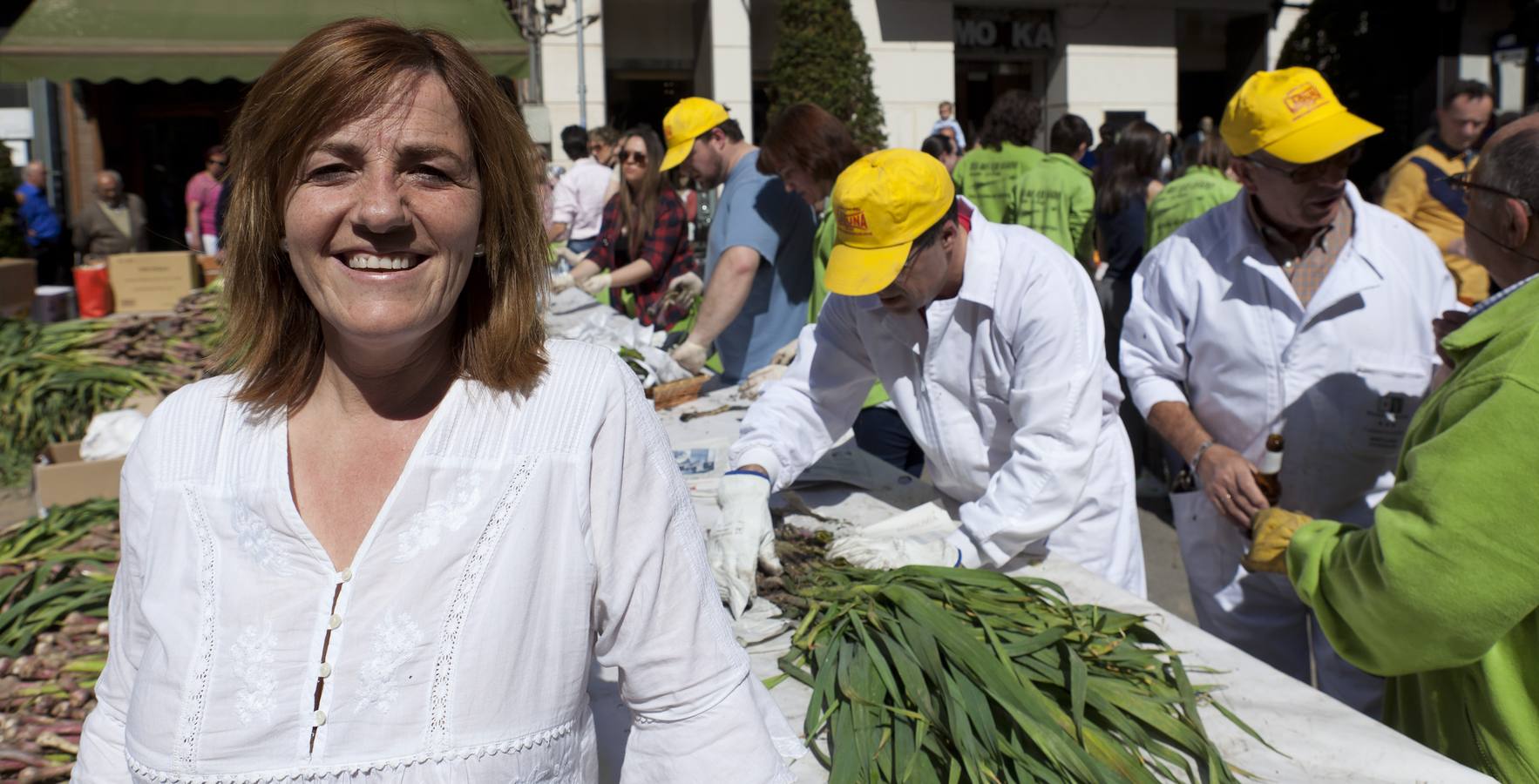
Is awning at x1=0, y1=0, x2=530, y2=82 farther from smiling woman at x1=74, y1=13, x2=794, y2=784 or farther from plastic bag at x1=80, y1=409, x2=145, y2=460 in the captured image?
smiling woman at x1=74, y1=13, x2=794, y2=784

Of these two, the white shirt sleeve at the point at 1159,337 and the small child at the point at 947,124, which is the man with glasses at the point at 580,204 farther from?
the white shirt sleeve at the point at 1159,337

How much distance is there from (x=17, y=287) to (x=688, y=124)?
497cm

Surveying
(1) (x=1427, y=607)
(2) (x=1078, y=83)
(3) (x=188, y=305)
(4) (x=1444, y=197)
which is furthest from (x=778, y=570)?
(2) (x=1078, y=83)

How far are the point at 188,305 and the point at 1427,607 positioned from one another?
6737 mm

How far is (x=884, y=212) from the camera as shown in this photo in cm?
236

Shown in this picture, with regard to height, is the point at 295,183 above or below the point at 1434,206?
above

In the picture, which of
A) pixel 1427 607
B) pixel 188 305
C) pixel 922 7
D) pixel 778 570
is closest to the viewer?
pixel 1427 607

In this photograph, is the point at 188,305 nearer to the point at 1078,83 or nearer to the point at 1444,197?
the point at 1444,197

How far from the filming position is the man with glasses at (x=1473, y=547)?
1.56m

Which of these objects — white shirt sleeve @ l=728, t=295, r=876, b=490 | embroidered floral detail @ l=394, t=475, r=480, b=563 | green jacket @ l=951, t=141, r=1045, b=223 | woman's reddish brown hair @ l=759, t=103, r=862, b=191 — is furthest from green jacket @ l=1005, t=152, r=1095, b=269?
embroidered floral detail @ l=394, t=475, r=480, b=563

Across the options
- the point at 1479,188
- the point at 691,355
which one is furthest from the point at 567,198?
the point at 1479,188

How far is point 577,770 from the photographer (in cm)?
135

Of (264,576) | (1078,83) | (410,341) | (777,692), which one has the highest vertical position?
(1078,83)

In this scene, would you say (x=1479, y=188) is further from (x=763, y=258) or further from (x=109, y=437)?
(x=109, y=437)
